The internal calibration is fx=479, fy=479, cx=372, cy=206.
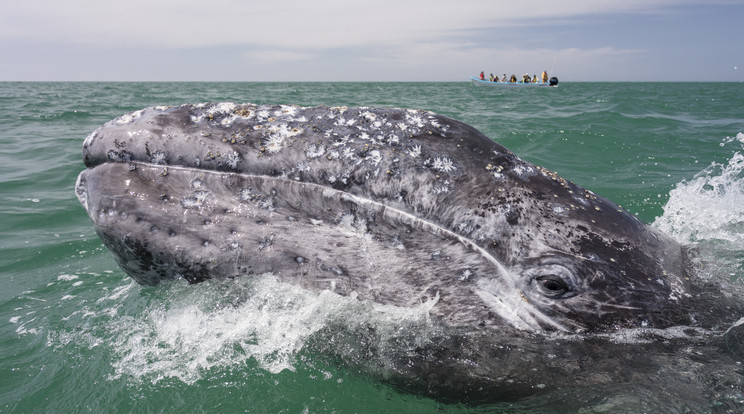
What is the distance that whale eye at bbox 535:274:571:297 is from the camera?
2.98 m

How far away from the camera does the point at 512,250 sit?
118 inches

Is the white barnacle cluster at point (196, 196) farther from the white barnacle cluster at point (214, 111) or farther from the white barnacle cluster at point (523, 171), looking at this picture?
the white barnacle cluster at point (523, 171)

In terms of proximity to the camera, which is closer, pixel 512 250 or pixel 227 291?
pixel 512 250

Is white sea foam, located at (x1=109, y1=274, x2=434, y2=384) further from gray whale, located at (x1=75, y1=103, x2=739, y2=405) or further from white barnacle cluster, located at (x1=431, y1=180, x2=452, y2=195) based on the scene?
white barnacle cluster, located at (x1=431, y1=180, x2=452, y2=195)

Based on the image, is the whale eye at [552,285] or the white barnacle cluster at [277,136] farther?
the white barnacle cluster at [277,136]

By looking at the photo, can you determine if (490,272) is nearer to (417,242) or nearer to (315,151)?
(417,242)

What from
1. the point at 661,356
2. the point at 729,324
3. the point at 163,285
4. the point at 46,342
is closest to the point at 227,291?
the point at 163,285

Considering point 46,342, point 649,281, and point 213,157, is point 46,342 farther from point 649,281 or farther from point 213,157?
point 649,281

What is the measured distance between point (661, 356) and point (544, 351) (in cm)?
73

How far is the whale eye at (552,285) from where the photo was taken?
298 centimetres

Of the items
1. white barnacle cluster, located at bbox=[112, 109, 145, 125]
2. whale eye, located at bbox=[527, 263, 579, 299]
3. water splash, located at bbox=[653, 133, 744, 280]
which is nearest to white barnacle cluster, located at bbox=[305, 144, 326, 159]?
white barnacle cluster, located at bbox=[112, 109, 145, 125]

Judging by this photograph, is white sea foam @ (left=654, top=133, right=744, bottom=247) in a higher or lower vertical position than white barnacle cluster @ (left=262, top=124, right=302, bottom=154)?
lower

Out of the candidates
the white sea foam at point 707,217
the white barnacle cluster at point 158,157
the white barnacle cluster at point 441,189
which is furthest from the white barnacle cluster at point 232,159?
the white sea foam at point 707,217

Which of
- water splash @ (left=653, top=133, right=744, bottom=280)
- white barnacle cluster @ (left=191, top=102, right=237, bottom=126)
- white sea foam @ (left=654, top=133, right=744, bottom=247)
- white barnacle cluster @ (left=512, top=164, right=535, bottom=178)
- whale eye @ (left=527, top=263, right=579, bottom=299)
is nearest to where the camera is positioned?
whale eye @ (left=527, top=263, right=579, bottom=299)
